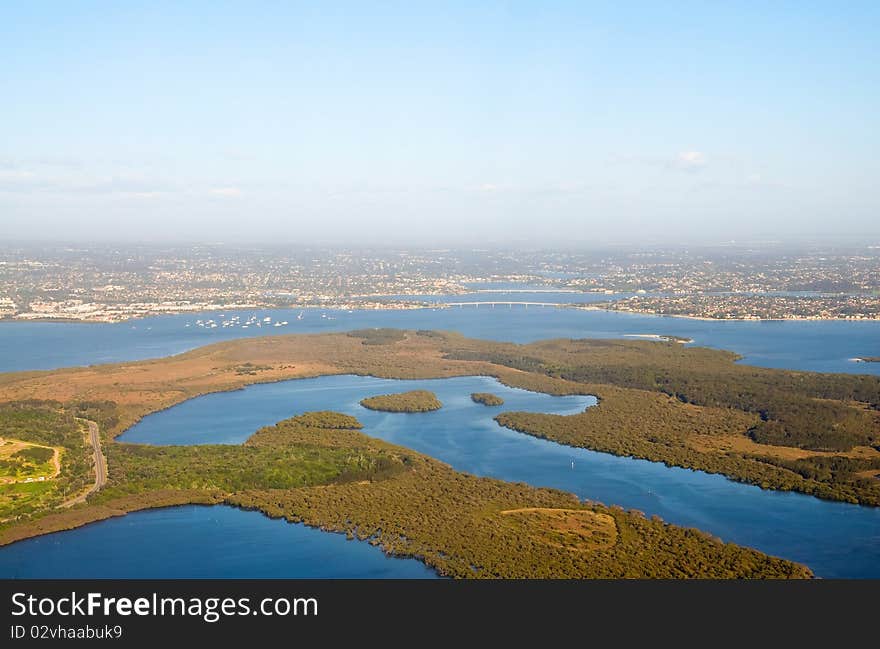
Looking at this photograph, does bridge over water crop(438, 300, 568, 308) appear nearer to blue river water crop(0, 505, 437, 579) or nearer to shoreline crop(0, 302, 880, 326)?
shoreline crop(0, 302, 880, 326)

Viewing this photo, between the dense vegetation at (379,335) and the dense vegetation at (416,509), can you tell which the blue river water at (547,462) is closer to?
the dense vegetation at (416,509)

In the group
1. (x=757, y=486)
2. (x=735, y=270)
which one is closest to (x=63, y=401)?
(x=757, y=486)

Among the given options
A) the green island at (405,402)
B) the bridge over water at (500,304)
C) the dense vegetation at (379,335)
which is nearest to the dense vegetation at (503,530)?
the green island at (405,402)

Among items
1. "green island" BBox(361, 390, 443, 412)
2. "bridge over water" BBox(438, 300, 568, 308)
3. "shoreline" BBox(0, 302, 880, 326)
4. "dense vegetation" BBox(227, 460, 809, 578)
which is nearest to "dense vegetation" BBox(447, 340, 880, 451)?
"green island" BBox(361, 390, 443, 412)

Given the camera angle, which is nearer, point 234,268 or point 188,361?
point 188,361

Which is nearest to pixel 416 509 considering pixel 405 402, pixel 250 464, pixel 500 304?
pixel 250 464

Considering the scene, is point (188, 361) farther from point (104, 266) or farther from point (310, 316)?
point (104, 266)

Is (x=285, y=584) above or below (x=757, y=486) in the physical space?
above
